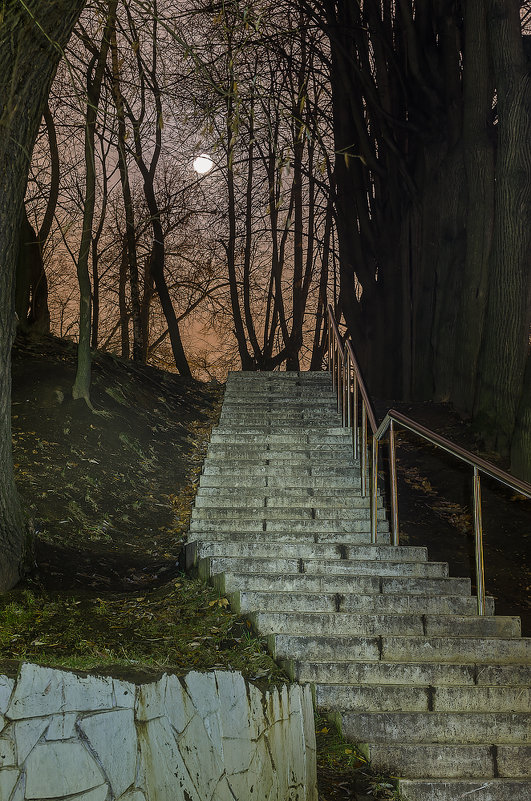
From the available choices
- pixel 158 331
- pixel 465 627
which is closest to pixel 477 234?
pixel 465 627

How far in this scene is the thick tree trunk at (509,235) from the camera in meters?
8.99

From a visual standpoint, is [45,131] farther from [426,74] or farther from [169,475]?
[169,475]

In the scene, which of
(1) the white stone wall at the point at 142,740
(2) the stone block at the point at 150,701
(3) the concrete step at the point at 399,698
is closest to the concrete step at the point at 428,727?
(3) the concrete step at the point at 399,698

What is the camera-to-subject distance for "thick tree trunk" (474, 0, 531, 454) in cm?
899

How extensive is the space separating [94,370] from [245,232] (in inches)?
361

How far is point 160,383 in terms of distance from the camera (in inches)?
498

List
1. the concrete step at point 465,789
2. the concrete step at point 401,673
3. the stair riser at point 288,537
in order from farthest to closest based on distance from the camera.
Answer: the stair riser at point 288,537
the concrete step at point 401,673
the concrete step at point 465,789

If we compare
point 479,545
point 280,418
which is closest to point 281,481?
point 280,418

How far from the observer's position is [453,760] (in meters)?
3.70

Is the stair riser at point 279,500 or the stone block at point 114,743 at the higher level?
the stair riser at point 279,500

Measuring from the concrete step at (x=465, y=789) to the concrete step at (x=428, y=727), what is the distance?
27cm

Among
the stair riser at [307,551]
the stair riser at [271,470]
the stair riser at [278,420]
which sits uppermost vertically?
Result: the stair riser at [278,420]

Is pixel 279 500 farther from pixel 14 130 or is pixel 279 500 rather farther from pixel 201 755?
pixel 201 755

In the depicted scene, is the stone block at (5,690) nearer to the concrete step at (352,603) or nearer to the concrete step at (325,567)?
the concrete step at (352,603)
